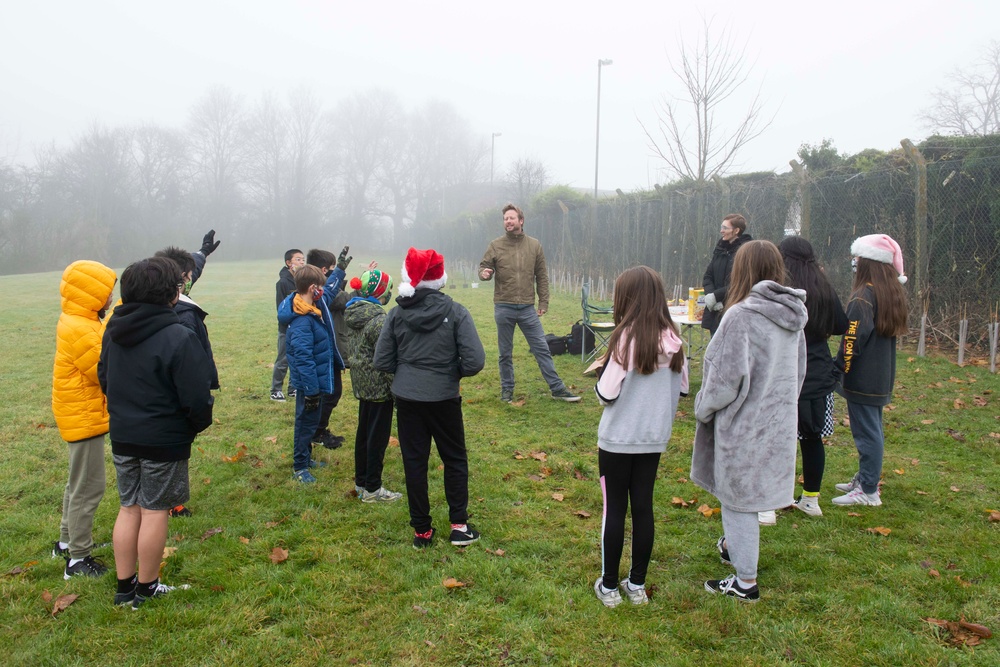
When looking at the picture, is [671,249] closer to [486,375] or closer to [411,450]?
[486,375]

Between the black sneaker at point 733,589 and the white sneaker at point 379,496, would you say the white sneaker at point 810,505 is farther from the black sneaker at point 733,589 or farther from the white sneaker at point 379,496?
the white sneaker at point 379,496

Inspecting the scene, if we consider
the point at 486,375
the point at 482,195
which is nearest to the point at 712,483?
the point at 486,375

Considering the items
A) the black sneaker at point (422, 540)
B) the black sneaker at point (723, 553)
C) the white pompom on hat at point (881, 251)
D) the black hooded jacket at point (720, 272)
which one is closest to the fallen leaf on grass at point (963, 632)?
the black sneaker at point (723, 553)

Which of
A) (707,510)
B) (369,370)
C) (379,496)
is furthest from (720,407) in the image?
(379,496)

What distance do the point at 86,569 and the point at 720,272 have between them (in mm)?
5254

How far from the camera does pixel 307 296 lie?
477 cm

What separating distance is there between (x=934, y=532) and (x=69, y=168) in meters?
52.3

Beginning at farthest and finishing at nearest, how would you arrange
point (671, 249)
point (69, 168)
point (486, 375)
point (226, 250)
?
1. point (226, 250)
2. point (69, 168)
3. point (671, 249)
4. point (486, 375)

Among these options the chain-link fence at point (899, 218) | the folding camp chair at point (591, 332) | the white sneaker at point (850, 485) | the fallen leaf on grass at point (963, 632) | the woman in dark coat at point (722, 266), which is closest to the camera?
the fallen leaf on grass at point (963, 632)

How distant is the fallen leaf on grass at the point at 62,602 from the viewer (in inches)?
127

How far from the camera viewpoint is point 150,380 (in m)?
3.03

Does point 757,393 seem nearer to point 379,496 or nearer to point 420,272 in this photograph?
point 420,272

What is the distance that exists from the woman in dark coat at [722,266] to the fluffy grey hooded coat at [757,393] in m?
2.52

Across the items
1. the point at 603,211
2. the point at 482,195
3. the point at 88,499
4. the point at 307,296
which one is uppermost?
the point at 482,195
